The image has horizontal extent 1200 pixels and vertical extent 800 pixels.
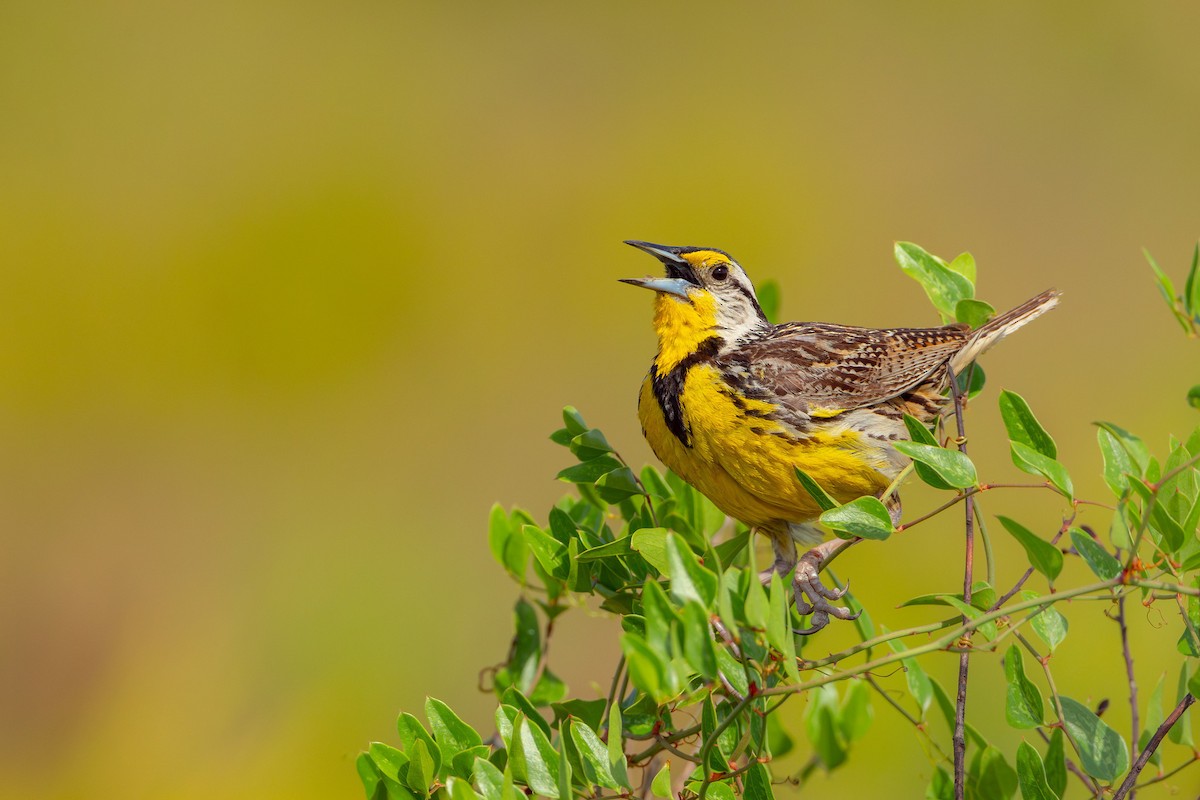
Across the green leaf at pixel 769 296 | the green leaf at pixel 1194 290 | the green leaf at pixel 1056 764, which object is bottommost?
the green leaf at pixel 1056 764

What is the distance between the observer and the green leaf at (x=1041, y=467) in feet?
4.34

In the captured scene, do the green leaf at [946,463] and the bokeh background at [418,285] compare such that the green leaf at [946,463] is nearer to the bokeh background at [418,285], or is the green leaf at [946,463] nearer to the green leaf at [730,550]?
the green leaf at [730,550]

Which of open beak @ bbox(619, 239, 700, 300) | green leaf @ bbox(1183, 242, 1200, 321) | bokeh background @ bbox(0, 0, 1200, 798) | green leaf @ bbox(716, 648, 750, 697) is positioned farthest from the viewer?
bokeh background @ bbox(0, 0, 1200, 798)

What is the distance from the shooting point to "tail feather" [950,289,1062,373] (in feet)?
6.83

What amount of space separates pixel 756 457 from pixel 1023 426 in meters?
0.83

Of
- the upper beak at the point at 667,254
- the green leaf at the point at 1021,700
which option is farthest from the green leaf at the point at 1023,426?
the upper beak at the point at 667,254

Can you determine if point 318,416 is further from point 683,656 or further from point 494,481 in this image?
point 683,656

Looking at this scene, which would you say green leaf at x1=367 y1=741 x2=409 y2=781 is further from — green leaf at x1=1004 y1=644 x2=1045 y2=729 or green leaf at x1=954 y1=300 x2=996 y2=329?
green leaf at x1=954 y1=300 x2=996 y2=329

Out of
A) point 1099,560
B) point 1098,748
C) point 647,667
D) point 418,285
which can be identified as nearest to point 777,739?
point 1098,748

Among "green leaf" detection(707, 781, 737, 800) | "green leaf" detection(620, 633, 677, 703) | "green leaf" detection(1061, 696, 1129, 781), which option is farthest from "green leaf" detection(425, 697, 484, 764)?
"green leaf" detection(1061, 696, 1129, 781)

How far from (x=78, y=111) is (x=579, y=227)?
319 centimetres

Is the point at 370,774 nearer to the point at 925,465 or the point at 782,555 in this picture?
the point at 925,465

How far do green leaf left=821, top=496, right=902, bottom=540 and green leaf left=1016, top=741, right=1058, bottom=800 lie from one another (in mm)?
314

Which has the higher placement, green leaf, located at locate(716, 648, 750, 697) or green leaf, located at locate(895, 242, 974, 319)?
green leaf, located at locate(895, 242, 974, 319)
